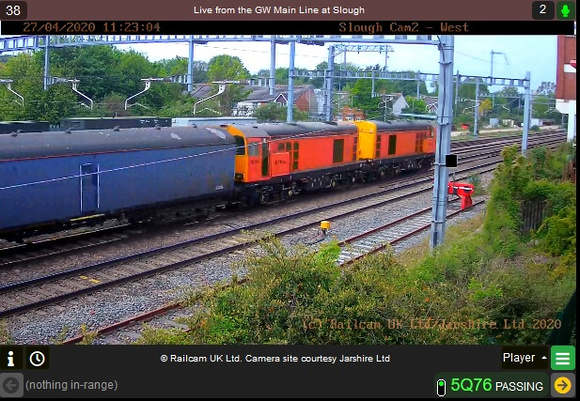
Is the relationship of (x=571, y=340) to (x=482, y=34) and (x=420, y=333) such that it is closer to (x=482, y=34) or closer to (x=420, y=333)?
(x=420, y=333)

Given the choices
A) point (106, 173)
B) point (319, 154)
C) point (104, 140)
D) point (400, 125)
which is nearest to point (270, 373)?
point (106, 173)

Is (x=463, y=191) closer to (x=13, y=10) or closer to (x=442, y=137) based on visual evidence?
(x=442, y=137)

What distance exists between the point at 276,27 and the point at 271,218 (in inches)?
Answer: 457

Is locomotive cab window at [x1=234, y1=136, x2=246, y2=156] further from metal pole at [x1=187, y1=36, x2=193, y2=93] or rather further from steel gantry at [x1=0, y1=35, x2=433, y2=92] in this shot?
steel gantry at [x1=0, y1=35, x2=433, y2=92]

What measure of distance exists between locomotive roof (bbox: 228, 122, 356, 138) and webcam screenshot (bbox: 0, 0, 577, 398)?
0.32ft

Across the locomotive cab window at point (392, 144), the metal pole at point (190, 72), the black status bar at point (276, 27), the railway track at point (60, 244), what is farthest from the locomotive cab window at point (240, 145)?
the black status bar at point (276, 27)

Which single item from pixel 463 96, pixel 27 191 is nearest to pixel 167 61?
pixel 27 191

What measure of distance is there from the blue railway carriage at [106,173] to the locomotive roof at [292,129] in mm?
1002

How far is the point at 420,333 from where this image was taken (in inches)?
213

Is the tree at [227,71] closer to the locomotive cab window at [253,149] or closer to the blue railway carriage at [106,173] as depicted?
the locomotive cab window at [253,149]

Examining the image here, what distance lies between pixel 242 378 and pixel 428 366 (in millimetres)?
1127

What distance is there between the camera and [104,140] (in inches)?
508

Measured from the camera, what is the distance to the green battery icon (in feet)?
12.9

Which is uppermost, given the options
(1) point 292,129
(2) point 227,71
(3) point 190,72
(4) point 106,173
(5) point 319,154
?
(2) point 227,71
